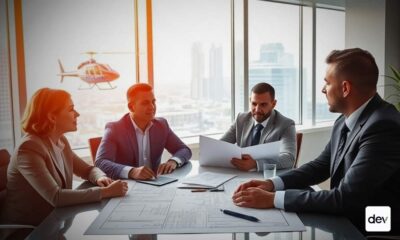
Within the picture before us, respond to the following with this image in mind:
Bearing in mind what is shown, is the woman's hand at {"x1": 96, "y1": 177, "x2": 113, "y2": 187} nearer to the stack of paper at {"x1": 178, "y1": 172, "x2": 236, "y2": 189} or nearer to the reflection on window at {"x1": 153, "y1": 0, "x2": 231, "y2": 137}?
the stack of paper at {"x1": 178, "y1": 172, "x2": 236, "y2": 189}

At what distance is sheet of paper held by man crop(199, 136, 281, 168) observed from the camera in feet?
6.94

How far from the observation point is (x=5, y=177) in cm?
177

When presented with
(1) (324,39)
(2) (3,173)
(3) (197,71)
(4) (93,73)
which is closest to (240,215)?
(2) (3,173)

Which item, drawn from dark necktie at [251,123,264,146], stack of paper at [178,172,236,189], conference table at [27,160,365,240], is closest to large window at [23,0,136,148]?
A: dark necktie at [251,123,264,146]

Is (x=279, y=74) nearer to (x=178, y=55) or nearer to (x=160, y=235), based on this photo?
(x=178, y=55)

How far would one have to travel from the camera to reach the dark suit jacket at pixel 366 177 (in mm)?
1297

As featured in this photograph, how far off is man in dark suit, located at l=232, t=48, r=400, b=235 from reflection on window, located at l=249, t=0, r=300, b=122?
315 centimetres

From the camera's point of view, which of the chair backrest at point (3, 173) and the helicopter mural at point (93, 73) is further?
the helicopter mural at point (93, 73)

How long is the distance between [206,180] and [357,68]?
81 cm

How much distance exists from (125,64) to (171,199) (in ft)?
8.01

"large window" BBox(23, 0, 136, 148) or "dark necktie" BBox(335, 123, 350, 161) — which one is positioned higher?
"large window" BBox(23, 0, 136, 148)

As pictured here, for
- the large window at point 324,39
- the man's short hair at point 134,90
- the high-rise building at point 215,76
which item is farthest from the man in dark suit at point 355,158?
the large window at point 324,39

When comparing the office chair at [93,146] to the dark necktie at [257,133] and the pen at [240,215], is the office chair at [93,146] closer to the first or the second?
the dark necktie at [257,133]

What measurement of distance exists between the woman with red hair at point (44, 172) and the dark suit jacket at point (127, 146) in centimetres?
21
